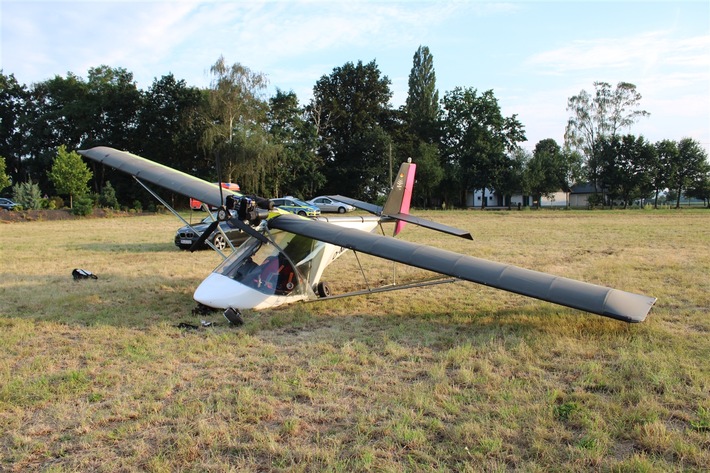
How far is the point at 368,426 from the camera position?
446 centimetres

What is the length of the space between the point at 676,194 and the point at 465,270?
245 ft

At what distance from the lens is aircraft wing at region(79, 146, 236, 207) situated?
9.94 m

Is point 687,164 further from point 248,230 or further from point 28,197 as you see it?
point 28,197

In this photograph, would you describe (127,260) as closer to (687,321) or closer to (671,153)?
(687,321)

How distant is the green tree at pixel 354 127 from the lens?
63.2 metres

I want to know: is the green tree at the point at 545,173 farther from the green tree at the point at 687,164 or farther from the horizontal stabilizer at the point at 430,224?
the horizontal stabilizer at the point at 430,224

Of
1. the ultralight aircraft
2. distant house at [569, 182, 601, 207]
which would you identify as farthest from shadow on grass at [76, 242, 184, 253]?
distant house at [569, 182, 601, 207]

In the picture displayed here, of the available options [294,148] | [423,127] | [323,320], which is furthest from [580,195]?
[323,320]

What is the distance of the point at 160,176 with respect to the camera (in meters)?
10.2

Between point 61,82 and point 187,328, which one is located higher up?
point 61,82

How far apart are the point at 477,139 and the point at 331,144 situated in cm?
2106

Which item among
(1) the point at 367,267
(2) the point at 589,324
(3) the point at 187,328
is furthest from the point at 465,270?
(1) the point at 367,267

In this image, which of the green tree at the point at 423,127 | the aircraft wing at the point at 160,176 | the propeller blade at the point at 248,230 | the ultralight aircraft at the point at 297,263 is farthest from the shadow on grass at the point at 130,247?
the green tree at the point at 423,127

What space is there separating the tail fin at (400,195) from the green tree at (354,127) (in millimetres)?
49406
